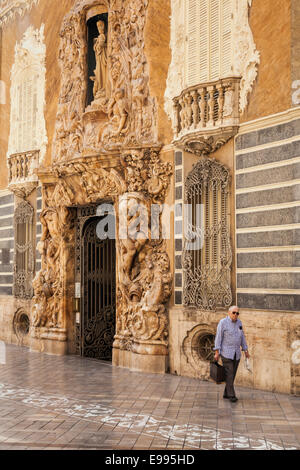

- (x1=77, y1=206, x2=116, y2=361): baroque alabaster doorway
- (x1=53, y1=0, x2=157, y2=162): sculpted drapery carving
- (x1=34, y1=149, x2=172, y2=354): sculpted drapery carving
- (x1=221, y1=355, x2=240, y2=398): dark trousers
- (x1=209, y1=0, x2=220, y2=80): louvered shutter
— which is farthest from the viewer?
(x1=77, y1=206, x2=116, y2=361): baroque alabaster doorway

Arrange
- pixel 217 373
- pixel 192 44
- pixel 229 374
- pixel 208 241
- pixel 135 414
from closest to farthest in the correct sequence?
pixel 135 414 < pixel 217 373 < pixel 229 374 < pixel 208 241 < pixel 192 44

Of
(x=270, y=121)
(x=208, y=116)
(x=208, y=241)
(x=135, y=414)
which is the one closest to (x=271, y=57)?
(x=270, y=121)

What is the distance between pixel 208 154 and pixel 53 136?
564 centimetres

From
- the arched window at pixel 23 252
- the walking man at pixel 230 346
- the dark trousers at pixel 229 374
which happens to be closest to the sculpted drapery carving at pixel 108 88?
the arched window at pixel 23 252

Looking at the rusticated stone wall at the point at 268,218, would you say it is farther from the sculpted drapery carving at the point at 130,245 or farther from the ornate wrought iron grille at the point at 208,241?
the sculpted drapery carving at the point at 130,245

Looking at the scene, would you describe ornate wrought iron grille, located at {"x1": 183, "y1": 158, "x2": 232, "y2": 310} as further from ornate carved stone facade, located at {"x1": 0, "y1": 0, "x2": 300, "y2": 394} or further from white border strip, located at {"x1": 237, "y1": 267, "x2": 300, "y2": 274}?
white border strip, located at {"x1": 237, "y1": 267, "x2": 300, "y2": 274}

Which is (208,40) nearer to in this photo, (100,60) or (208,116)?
(208,116)

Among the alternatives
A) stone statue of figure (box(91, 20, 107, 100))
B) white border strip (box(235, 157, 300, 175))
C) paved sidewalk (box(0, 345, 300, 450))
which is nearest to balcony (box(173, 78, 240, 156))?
white border strip (box(235, 157, 300, 175))

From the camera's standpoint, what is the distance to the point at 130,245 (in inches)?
518

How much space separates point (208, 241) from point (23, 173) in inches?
307

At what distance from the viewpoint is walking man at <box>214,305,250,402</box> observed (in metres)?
9.70

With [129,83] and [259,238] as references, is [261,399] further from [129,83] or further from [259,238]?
[129,83]

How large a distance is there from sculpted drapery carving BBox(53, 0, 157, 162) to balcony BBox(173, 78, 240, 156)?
3.85ft

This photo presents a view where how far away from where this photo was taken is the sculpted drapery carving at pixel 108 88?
1352 cm
